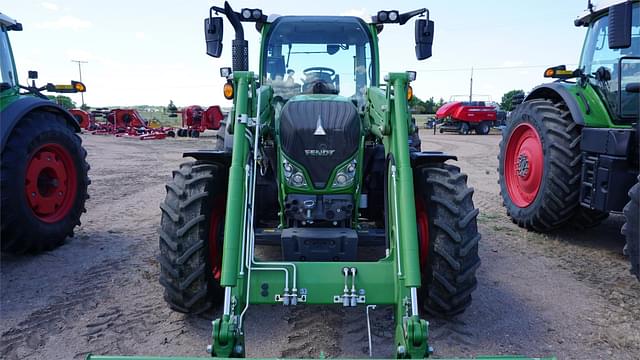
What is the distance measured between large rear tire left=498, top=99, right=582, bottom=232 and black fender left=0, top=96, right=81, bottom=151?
5486mm

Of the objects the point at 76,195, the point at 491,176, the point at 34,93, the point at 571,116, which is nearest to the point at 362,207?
the point at 571,116

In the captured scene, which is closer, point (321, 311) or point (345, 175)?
point (345, 175)

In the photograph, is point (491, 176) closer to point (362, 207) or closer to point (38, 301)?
point (362, 207)

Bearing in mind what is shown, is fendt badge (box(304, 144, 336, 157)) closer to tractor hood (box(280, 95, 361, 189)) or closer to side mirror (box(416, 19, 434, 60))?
tractor hood (box(280, 95, 361, 189))

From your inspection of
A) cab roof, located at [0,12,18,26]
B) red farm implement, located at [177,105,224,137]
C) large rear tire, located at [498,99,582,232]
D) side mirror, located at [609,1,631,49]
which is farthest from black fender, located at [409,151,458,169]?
red farm implement, located at [177,105,224,137]

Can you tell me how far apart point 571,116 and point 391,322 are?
344 cm

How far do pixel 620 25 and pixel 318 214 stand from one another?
2832 mm

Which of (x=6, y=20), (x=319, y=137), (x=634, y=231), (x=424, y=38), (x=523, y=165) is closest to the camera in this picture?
(x=319, y=137)

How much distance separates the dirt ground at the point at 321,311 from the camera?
3.21 m

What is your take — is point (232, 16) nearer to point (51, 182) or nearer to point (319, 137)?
point (319, 137)

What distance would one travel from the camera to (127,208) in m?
7.27

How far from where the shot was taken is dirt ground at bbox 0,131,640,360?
3215 millimetres

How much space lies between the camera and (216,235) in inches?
141

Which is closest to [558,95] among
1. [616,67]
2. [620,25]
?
[616,67]
